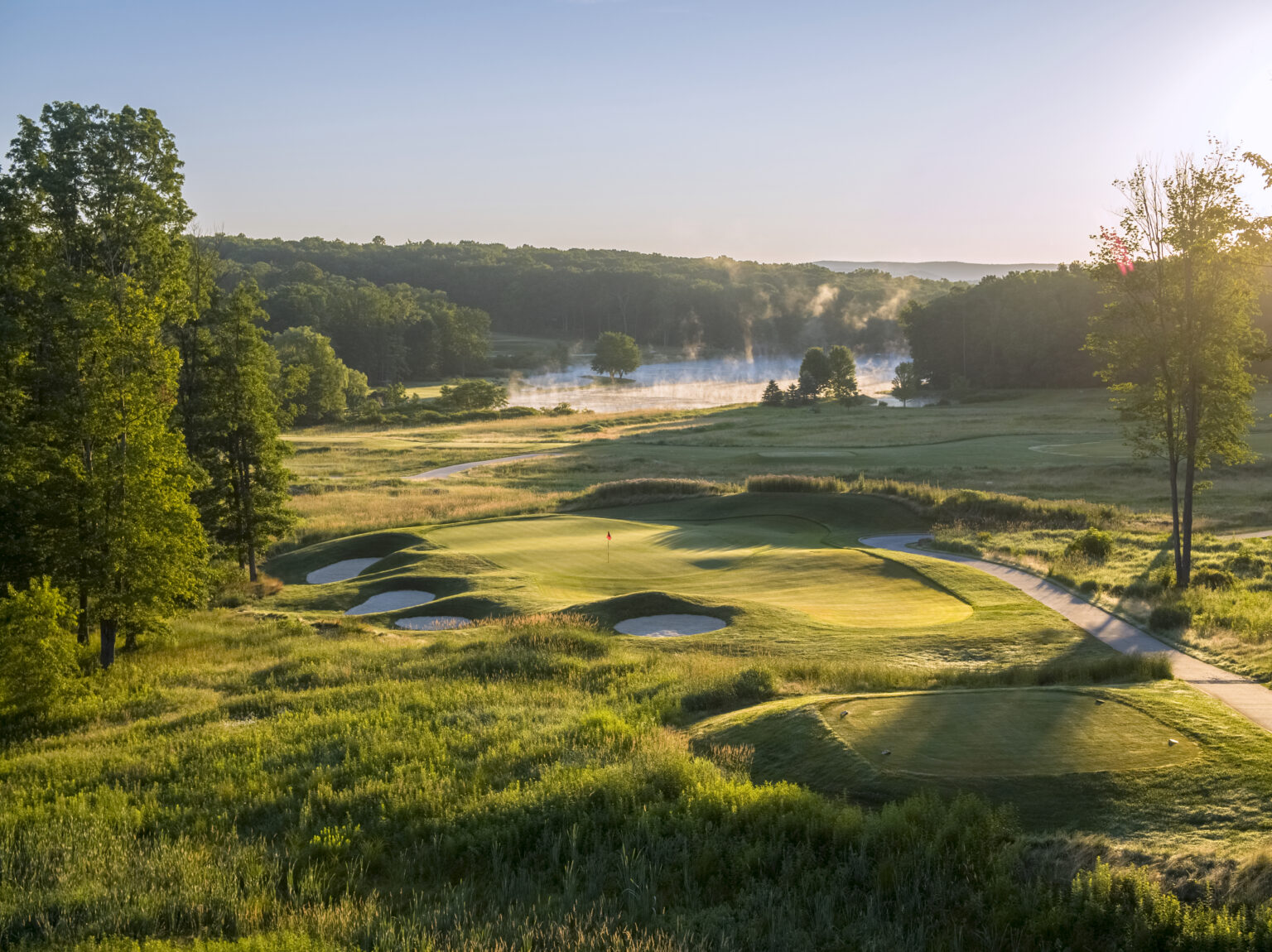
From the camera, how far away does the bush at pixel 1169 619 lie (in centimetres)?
2127

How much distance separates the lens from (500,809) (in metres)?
10.6

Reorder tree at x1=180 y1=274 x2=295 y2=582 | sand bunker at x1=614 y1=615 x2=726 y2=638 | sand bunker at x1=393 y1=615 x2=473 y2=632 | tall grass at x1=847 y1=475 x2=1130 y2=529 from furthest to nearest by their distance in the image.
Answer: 1. tall grass at x1=847 y1=475 x2=1130 y2=529
2. tree at x1=180 y1=274 x2=295 y2=582
3. sand bunker at x1=393 y1=615 x2=473 y2=632
4. sand bunker at x1=614 y1=615 x2=726 y2=638

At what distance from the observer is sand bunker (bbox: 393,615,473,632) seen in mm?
24562

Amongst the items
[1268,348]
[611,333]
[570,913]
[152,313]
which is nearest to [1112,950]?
[570,913]

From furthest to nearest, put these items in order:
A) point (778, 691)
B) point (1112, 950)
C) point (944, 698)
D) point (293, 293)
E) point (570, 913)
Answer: point (293, 293)
point (778, 691)
point (944, 698)
point (570, 913)
point (1112, 950)

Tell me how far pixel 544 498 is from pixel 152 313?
28.0m

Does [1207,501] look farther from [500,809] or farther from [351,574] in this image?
[500,809]

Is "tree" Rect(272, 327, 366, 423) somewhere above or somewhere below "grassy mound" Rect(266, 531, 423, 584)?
above

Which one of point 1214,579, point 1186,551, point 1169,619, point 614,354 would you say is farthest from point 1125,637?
point 614,354

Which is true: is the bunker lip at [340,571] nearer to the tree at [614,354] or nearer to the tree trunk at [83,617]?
the tree trunk at [83,617]

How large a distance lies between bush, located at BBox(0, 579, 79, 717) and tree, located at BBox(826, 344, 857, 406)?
344 ft

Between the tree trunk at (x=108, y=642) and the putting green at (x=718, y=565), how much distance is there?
10840 mm

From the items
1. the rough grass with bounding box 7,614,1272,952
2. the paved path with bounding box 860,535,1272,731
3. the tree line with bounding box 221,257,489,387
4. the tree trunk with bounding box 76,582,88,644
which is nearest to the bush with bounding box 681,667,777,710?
the rough grass with bounding box 7,614,1272,952

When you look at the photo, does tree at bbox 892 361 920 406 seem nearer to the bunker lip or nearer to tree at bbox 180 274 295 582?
the bunker lip
